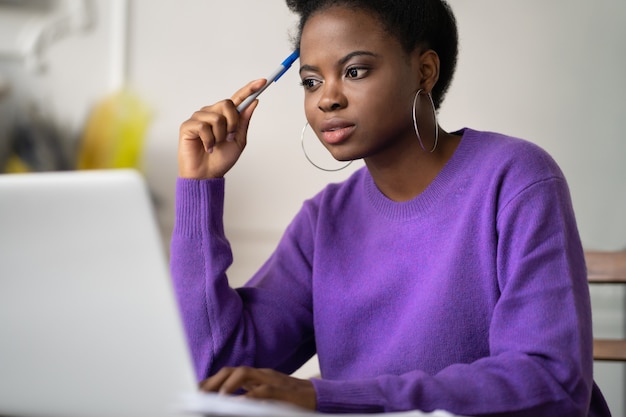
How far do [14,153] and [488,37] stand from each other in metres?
1.42

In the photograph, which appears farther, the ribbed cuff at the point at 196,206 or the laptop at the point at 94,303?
the ribbed cuff at the point at 196,206

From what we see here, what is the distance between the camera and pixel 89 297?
2.11 feet

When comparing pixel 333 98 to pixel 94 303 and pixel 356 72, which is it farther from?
pixel 94 303

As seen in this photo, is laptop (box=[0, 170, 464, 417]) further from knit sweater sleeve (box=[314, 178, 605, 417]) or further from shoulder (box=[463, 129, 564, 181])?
shoulder (box=[463, 129, 564, 181])

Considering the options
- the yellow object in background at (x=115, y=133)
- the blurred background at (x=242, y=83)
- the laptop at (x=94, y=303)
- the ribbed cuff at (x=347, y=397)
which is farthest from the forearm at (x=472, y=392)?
the yellow object in background at (x=115, y=133)

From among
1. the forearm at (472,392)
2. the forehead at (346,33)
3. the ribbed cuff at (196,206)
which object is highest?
the forehead at (346,33)

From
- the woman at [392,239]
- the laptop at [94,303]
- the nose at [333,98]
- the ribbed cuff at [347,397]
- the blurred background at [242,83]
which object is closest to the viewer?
the laptop at [94,303]

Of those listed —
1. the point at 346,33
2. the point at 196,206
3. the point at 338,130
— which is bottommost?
the point at 196,206

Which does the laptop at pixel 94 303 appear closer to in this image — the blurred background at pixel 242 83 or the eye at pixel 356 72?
the eye at pixel 356 72

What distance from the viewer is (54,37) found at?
2406 millimetres

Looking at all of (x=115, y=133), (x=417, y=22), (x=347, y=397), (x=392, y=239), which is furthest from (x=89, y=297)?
(x=115, y=133)

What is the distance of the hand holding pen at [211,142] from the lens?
1.22 metres

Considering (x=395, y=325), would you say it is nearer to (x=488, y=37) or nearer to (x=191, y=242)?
(x=191, y=242)

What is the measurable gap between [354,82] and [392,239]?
246mm
